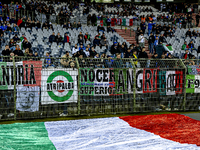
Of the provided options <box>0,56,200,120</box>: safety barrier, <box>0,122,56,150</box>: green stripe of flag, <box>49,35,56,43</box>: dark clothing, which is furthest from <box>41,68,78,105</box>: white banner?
<box>49,35,56,43</box>: dark clothing

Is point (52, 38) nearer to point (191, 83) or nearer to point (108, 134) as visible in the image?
point (191, 83)

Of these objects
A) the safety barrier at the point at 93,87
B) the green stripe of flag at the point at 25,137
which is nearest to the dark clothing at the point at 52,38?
the safety barrier at the point at 93,87

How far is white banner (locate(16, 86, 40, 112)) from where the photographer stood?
731 centimetres

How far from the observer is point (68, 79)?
25.3ft

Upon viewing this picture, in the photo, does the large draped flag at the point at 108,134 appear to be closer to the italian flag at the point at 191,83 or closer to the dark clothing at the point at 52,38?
the italian flag at the point at 191,83

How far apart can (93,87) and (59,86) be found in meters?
1.12

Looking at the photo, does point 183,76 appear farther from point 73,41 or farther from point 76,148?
point 73,41

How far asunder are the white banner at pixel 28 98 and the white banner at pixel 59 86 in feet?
0.68

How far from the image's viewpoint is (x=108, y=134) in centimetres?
571

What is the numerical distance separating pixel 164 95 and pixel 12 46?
30.6ft

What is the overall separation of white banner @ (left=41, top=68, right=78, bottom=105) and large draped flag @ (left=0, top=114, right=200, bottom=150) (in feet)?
3.17

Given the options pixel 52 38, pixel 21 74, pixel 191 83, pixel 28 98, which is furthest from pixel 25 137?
pixel 52 38

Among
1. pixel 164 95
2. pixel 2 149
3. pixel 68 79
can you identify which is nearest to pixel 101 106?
pixel 68 79

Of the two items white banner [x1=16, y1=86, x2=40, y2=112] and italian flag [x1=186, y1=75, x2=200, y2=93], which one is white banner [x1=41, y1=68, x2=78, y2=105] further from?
italian flag [x1=186, y1=75, x2=200, y2=93]
